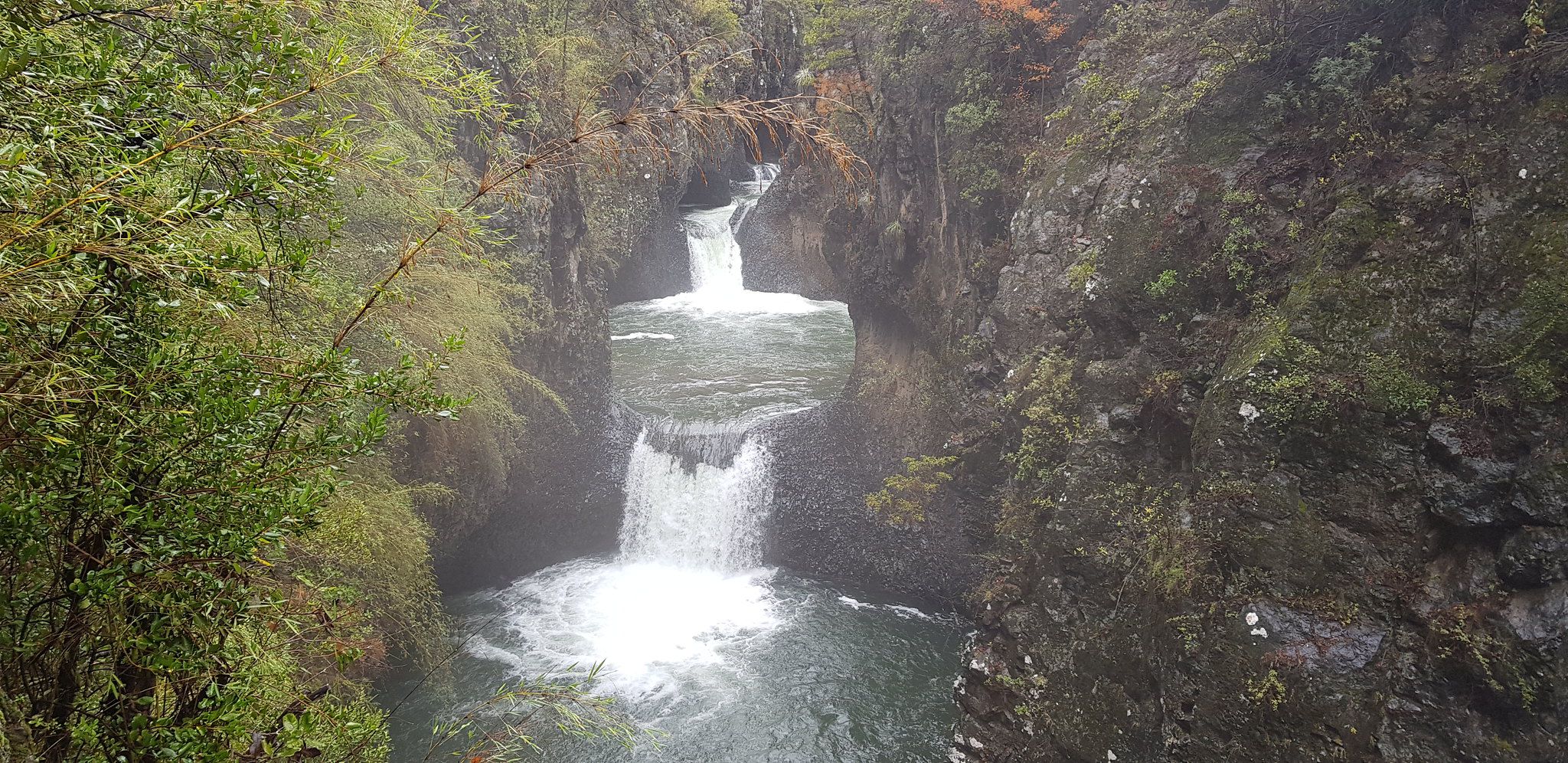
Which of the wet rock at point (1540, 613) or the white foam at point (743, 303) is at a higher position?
the white foam at point (743, 303)

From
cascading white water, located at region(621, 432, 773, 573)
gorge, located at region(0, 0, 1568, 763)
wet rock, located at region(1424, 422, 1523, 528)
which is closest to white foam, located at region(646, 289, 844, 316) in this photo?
gorge, located at region(0, 0, 1568, 763)

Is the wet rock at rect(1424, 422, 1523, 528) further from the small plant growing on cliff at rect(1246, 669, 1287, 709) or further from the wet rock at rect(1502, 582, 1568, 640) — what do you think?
the small plant growing on cliff at rect(1246, 669, 1287, 709)

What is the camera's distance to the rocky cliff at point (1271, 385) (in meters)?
5.91

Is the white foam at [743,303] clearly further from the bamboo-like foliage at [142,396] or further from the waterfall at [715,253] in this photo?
the bamboo-like foliage at [142,396]

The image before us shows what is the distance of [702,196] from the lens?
30453 millimetres

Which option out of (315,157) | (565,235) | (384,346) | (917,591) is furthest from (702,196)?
(315,157)

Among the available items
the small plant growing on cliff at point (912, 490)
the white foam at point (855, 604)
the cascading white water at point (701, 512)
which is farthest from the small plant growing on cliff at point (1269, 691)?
the cascading white water at point (701, 512)

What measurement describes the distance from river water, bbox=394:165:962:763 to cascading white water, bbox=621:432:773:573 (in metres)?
0.03

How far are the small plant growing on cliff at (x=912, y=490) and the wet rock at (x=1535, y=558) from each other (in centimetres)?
830

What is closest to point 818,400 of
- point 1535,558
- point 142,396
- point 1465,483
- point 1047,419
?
point 1047,419

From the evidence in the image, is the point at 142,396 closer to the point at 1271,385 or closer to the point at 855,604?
the point at 1271,385

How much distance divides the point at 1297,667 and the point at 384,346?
10.1 meters

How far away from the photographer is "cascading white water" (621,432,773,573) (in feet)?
50.6

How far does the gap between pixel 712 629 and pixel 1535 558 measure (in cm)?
1111
